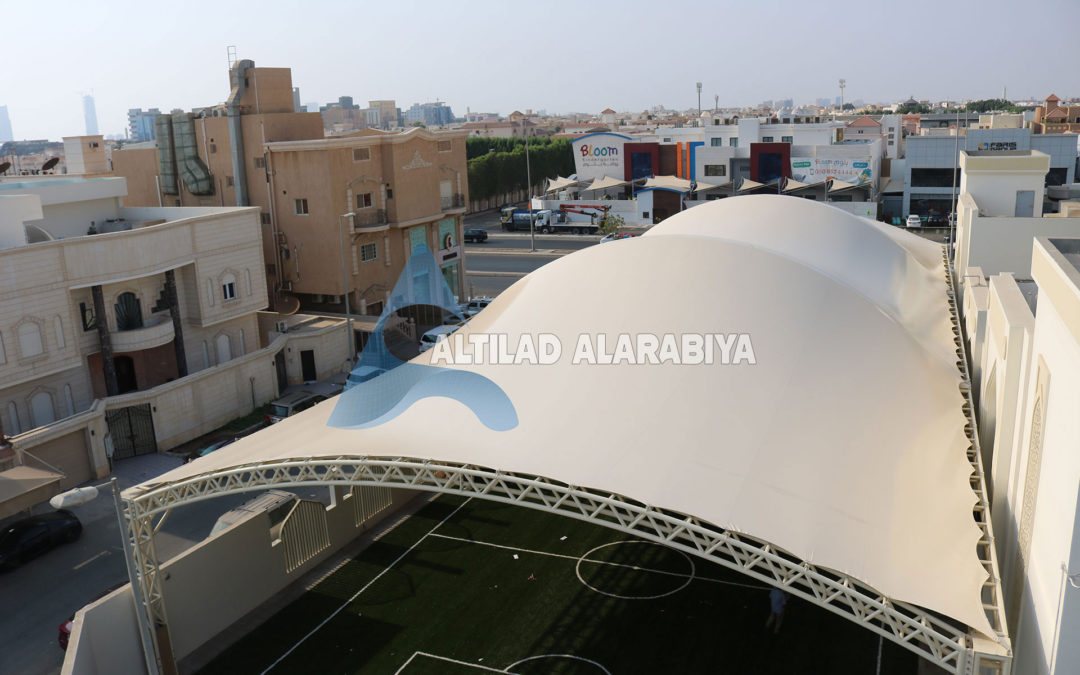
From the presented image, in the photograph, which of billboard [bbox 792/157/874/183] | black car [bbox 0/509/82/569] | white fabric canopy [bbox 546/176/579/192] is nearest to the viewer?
black car [bbox 0/509/82/569]

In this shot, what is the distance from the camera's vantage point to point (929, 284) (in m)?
24.5

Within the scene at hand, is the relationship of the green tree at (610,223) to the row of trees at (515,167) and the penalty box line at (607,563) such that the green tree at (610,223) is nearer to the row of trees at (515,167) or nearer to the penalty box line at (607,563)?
the row of trees at (515,167)

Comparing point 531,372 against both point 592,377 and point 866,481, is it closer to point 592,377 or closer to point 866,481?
point 592,377

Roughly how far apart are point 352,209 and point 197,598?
946 inches

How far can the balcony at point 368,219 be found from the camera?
3862cm

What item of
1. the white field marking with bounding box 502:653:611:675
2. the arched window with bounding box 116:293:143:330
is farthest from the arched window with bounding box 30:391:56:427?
the white field marking with bounding box 502:653:611:675

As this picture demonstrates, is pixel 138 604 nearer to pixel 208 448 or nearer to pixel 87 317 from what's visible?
pixel 208 448

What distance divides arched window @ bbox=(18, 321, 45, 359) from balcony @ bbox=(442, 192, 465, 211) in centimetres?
2230

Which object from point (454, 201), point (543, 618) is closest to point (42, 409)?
point (543, 618)

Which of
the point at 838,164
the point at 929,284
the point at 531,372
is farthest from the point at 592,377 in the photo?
the point at 838,164

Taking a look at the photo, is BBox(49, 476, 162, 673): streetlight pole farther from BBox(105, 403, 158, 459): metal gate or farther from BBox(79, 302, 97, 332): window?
BBox(79, 302, 97, 332): window

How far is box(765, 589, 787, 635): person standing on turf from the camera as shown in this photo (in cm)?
1689

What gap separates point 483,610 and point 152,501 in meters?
6.98

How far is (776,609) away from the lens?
17.0 m
